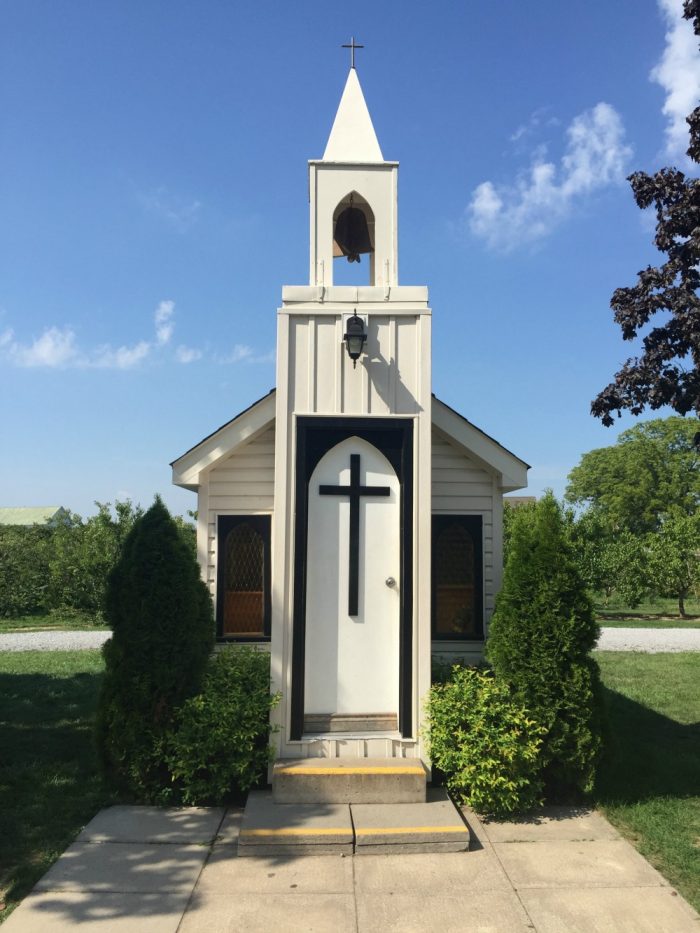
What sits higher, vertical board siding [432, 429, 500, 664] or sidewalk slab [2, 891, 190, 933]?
vertical board siding [432, 429, 500, 664]

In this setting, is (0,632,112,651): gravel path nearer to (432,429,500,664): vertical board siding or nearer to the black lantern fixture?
(432,429,500,664): vertical board siding

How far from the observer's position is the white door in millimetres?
6742

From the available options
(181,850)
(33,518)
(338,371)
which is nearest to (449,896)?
(181,850)

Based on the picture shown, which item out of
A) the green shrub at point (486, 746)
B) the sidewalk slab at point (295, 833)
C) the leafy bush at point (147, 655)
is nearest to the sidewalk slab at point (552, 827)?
the green shrub at point (486, 746)

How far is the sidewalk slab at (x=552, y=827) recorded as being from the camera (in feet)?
18.8

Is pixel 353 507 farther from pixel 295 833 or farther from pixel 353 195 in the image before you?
pixel 353 195

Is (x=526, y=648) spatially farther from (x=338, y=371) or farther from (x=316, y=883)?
(x=338, y=371)

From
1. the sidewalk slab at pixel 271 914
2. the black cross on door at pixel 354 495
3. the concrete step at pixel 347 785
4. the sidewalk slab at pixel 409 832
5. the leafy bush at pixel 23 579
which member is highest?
the black cross on door at pixel 354 495

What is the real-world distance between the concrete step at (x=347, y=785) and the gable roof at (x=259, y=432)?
132 inches

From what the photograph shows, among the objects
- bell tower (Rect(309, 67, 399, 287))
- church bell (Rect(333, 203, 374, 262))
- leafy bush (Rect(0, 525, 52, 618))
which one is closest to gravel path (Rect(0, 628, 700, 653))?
leafy bush (Rect(0, 525, 52, 618))

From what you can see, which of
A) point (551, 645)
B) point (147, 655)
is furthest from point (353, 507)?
point (147, 655)

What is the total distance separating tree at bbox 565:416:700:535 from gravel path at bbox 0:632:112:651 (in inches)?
1212

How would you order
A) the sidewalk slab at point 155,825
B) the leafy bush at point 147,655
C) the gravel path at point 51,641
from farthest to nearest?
the gravel path at point 51,641, the leafy bush at point 147,655, the sidewalk slab at point 155,825

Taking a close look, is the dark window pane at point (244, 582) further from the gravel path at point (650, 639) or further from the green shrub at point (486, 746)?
the gravel path at point (650, 639)
